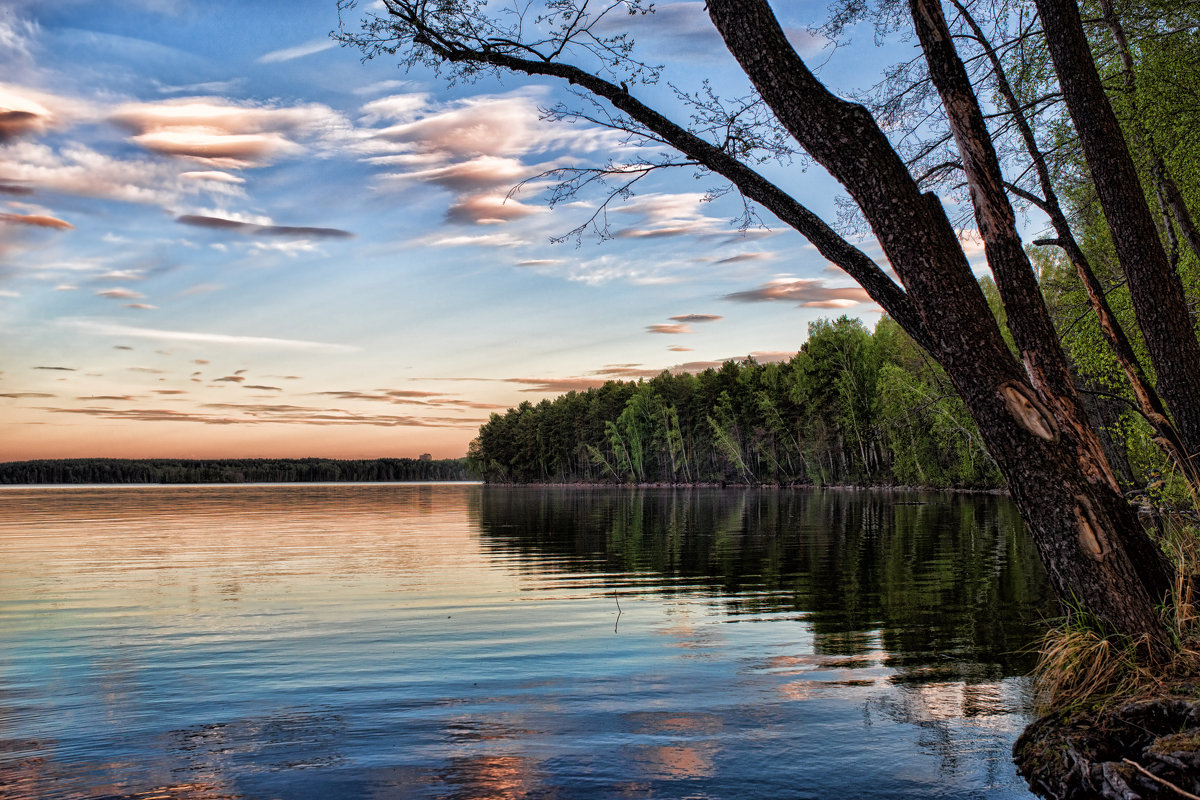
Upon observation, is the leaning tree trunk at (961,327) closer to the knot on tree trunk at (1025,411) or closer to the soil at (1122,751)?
the knot on tree trunk at (1025,411)

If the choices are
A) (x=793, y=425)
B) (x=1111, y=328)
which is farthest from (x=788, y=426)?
(x=1111, y=328)

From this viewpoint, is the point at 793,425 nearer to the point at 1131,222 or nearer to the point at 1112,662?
the point at 1131,222

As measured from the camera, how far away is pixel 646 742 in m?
6.66

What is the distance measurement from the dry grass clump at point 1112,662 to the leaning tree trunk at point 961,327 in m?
0.16

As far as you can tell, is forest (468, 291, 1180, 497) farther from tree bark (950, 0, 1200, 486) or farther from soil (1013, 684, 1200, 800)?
soil (1013, 684, 1200, 800)

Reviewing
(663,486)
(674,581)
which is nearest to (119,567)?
(674,581)

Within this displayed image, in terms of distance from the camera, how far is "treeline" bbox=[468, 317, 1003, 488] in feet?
210

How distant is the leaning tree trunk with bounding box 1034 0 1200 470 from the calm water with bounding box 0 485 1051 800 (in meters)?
3.68

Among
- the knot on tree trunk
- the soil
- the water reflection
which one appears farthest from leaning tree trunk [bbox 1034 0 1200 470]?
the soil

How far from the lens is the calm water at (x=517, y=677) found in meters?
6.00

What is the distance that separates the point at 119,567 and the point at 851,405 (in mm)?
67920

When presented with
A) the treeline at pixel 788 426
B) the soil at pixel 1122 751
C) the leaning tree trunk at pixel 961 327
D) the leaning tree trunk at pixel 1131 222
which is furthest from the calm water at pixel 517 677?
the treeline at pixel 788 426

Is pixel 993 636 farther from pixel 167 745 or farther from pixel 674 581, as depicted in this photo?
pixel 167 745

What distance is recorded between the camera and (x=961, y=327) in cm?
612
